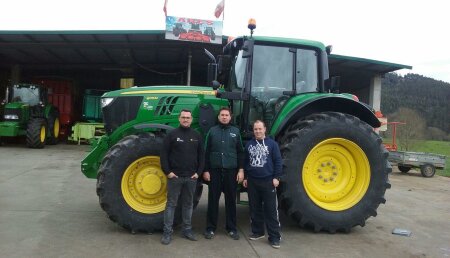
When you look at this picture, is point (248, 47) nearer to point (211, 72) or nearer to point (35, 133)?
point (211, 72)

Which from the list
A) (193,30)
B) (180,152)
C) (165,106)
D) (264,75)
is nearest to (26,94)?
(193,30)

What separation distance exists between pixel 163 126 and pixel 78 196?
3.07m

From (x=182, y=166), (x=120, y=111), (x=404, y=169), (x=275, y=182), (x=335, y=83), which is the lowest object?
(x=404, y=169)

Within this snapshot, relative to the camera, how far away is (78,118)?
23.0m

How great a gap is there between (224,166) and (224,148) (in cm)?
22

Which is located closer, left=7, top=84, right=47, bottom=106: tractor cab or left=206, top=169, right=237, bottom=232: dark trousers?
left=206, top=169, right=237, bottom=232: dark trousers

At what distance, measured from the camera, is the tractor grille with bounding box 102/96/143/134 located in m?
5.80

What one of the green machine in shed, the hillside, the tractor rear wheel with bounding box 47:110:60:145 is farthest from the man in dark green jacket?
the hillside

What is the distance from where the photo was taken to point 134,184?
5.29m

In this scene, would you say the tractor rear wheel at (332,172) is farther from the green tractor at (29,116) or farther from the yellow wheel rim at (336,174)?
the green tractor at (29,116)

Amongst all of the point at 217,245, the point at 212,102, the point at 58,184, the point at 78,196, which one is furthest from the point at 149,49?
the point at 217,245

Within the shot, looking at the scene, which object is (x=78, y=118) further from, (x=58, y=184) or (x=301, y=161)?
(x=301, y=161)

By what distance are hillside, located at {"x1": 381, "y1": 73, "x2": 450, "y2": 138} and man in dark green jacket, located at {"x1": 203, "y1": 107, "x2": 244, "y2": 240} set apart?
149 ft

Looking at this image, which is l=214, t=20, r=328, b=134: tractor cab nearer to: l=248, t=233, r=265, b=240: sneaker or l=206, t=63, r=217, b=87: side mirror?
l=206, t=63, r=217, b=87: side mirror
